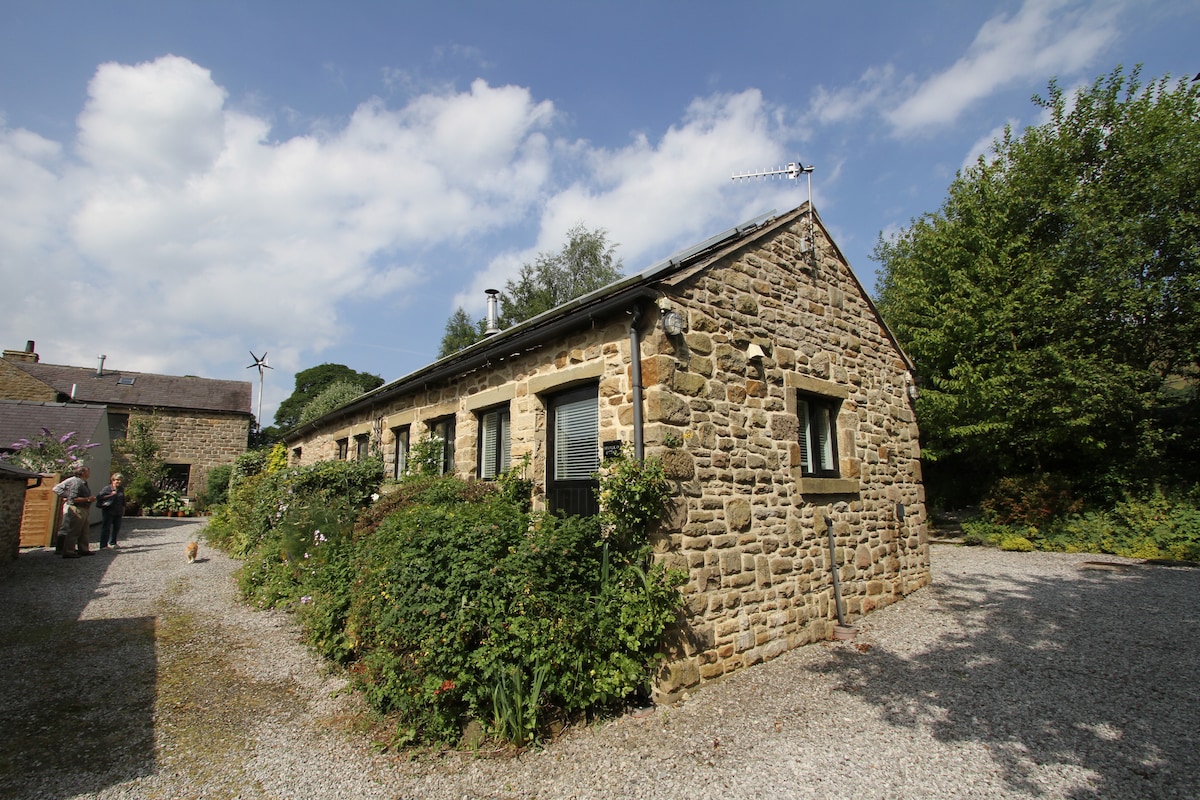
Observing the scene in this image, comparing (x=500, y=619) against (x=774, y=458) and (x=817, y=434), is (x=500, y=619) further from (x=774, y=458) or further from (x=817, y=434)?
(x=817, y=434)

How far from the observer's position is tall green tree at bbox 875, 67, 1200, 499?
12422mm

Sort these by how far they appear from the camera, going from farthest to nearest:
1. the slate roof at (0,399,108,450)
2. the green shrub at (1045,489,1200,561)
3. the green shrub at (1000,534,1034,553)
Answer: the slate roof at (0,399,108,450)
the green shrub at (1000,534,1034,553)
the green shrub at (1045,489,1200,561)

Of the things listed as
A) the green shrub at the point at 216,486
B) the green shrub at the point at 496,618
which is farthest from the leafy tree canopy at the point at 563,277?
the green shrub at the point at 496,618

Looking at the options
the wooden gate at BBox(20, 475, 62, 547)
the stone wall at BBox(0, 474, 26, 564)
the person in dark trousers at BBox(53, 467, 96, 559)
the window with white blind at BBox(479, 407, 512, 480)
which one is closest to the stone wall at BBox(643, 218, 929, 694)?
the window with white blind at BBox(479, 407, 512, 480)

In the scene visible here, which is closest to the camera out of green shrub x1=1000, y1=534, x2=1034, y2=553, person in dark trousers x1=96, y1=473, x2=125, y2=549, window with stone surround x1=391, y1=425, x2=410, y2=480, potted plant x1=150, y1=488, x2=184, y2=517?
window with stone surround x1=391, y1=425, x2=410, y2=480

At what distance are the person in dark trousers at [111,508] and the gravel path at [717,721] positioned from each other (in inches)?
234

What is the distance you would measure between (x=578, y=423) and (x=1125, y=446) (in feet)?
44.3

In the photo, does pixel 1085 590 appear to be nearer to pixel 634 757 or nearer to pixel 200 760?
pixel 634 757

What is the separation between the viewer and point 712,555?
216 inches

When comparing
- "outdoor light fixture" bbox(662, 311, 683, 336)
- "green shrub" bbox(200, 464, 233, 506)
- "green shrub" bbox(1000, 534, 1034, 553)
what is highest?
"outdoor light fixture" bbox(662, 311, 683, 336)

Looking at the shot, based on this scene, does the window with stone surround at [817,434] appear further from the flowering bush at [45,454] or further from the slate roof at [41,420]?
the slate roof at [41,420]

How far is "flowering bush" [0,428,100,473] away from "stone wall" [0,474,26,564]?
8.85ft

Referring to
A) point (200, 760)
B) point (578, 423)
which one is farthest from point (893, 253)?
point (200, 760)

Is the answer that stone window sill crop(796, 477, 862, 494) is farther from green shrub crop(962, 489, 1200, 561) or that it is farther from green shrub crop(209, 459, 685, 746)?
green shrub crop(962, 489, 1200, 561)
